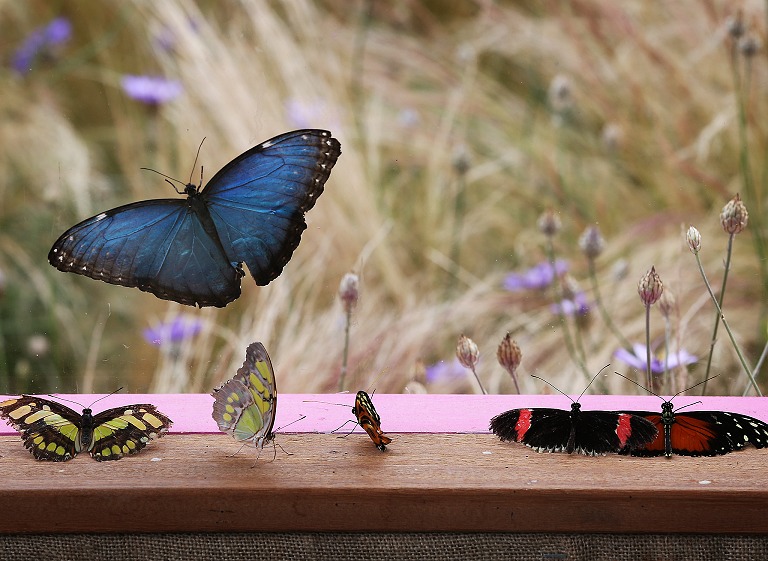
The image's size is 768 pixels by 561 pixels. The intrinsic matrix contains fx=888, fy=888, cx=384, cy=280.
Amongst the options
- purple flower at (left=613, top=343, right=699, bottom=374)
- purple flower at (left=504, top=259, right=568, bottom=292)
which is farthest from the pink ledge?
purple flower at (left=504, top=259, right=568, bottom=292)

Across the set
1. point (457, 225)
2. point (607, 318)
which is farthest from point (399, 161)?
point (607, 318)

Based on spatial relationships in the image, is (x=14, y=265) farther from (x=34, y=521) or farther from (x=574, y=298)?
(x=574, y=298)

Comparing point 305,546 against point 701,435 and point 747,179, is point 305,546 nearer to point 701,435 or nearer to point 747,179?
point 701,435

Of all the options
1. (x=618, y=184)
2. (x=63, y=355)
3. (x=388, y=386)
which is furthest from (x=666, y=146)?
(x=63, y=355)

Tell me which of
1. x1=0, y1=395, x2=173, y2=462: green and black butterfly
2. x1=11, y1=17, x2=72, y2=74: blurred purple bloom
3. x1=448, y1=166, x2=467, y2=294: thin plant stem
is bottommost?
x1=0, y1=395, x2=173, y2=462: green and black butterfly

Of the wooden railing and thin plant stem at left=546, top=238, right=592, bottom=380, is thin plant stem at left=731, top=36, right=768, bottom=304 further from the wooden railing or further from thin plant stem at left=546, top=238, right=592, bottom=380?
the wooden railing
